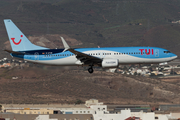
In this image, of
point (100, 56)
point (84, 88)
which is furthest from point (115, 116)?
point (84, 88)

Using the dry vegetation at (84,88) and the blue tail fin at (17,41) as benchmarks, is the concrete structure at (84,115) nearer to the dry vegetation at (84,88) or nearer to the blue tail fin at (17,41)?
the dry vegetation at (84,88)

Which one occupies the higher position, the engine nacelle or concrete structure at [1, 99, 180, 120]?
the engine nacelle

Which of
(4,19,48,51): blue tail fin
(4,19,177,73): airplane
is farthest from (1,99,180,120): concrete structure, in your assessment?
(4,19,177,73): airplane

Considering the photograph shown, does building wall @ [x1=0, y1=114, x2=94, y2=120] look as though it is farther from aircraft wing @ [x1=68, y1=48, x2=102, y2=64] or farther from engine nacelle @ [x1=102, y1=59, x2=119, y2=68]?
engine nacelle @ [x1=102, y1=59, x2=119, y2=68]

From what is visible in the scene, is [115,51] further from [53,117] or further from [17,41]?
[53,117]

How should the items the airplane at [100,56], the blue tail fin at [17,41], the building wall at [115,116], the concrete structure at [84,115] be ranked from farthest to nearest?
the building wall at [115,116], the concrete structure at [84,115], the blue tail fin at [17,41], the airplane at [100,56]

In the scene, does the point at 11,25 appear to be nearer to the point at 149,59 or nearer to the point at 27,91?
the point at 149,59

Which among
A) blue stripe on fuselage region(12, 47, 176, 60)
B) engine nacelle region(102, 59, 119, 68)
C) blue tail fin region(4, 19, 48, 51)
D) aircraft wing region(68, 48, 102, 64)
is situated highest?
blue tail fin region(4, 19, 48, 51)

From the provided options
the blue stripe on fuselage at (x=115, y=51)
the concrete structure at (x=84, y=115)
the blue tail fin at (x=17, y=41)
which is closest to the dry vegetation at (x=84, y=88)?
the concrete structure at (x=84, y=115)

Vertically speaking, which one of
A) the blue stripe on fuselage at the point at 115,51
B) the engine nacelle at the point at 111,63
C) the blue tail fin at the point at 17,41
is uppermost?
Result: the blue tail fin at the point at 17,41

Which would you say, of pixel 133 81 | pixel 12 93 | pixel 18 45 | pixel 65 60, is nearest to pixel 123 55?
pixel 65 60

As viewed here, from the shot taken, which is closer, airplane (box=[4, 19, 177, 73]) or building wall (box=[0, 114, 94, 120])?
airplane (box=[4, 19, 177, 73])

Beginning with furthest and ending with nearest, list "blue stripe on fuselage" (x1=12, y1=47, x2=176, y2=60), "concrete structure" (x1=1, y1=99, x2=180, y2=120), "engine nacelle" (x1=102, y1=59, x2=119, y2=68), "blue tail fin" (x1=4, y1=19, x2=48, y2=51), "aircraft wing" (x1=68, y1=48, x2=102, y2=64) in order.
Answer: "concrete structure" (x1=1, y1=99, x2=180, y2=120), "blue tail fin" (x1=4, y1=19, x2=48, y2=51), "blue stripe on fuselage" (x1=12, y1=47, x2=176, y2=60), "engine nacelle" (x1=102, y1=59, x2=119, y2=68), "aircraft wing" (x1=68, y1=48, x2=102, y2=64)

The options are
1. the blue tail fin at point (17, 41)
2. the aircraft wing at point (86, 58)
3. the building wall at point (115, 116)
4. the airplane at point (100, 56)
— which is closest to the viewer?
the aircraft wing at point (86, 58)
